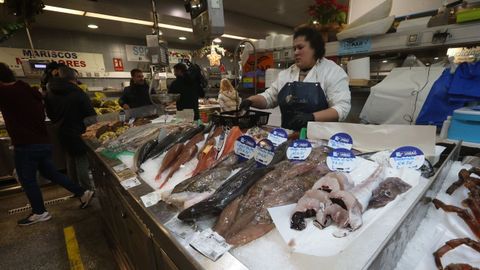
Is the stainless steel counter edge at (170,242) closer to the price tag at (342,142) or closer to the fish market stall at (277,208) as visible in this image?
the fish market stall at (277,208)

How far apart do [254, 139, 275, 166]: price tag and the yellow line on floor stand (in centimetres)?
239

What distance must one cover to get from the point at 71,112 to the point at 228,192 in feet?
11.8

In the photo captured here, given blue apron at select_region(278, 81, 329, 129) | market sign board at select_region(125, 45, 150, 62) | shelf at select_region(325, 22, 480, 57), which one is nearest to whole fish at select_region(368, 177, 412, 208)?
blue apron at select_region(278, 81, 329, 129)

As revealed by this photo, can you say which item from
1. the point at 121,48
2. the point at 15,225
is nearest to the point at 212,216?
the point at 15,225

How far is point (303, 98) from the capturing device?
7.37ft

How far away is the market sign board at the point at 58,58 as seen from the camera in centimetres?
627

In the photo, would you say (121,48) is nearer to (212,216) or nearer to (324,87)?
(324,87)

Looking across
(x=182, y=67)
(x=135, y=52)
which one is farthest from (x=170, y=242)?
(x=135, y=52)

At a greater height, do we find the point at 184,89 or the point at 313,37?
the point at 313,37

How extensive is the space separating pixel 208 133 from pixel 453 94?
234cm

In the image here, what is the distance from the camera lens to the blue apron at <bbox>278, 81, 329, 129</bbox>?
220 centimetres

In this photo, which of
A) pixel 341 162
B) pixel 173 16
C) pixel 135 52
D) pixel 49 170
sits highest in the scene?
pixel 173 16

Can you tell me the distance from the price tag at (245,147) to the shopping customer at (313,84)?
0.88 m

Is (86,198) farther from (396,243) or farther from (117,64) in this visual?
(117,64)
